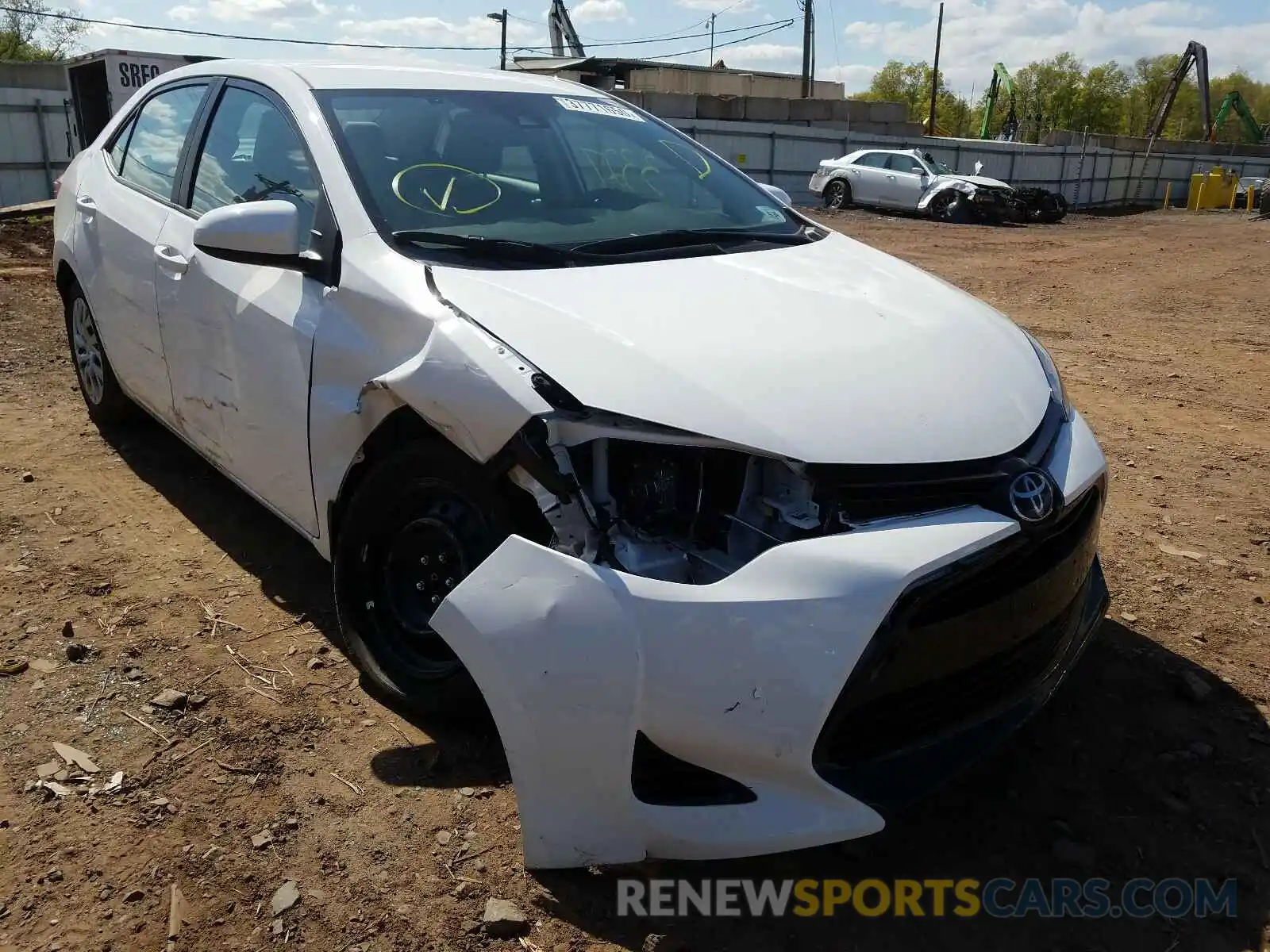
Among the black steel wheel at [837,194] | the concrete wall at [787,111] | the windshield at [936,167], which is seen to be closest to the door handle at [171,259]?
the windshield at [936,167]

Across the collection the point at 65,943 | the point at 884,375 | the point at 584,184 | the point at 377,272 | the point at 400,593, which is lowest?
the point at 65,943

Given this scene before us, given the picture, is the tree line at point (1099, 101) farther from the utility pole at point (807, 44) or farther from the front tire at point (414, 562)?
the front tire at point (414, 562)

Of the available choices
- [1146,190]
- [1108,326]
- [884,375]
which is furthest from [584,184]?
[1146,190]

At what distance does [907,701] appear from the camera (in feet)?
6.65

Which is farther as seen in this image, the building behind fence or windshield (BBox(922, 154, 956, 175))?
windshield (BBox(922, 154, 956, 175))

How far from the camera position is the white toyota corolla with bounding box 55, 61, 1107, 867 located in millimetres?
1939

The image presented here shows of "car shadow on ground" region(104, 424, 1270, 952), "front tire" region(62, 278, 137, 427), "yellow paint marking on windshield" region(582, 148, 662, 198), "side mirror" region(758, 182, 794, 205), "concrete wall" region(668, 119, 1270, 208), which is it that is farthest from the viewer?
"concrete wall" region(668, 119, 1270, 208)

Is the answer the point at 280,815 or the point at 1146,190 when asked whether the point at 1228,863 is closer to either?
the point at 280,815

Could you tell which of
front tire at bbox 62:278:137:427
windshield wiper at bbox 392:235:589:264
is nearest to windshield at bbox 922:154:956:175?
front tire at bbox 62:278:137:427

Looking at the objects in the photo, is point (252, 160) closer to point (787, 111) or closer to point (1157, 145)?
point (787, 111)

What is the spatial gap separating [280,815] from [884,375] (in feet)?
5.77

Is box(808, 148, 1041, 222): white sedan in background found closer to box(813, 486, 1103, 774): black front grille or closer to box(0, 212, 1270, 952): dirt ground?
box(0, 212, 1270, 952): dirt ground

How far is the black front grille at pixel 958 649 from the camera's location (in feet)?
6.33
